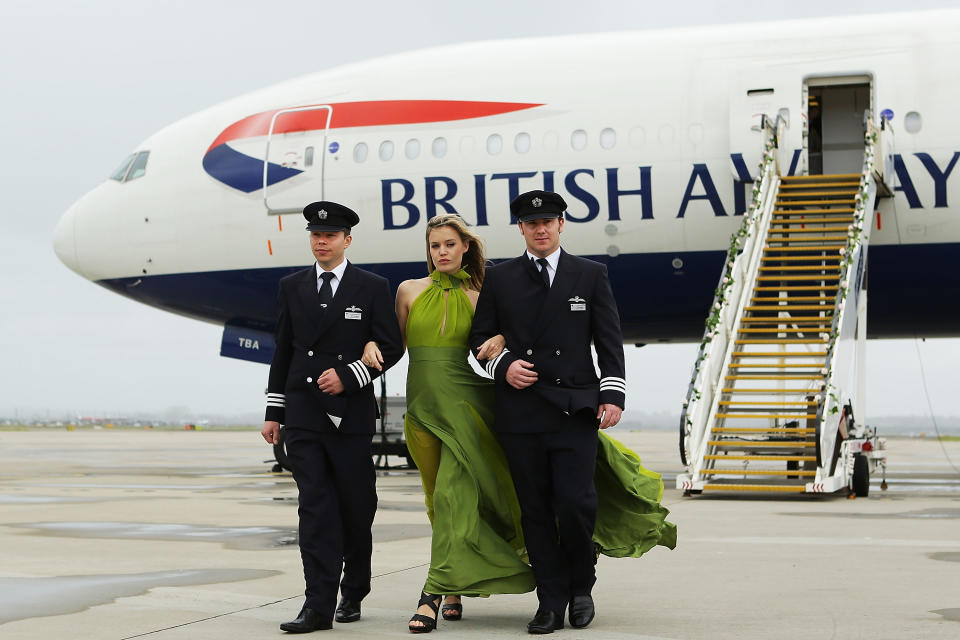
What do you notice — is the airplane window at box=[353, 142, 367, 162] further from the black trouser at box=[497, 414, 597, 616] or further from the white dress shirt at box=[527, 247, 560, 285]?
the black trouser at box=[497, 414, 597, 616]

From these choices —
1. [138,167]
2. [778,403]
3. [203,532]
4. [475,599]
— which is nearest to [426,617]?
[475,599]

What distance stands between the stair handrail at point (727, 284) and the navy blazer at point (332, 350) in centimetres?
698

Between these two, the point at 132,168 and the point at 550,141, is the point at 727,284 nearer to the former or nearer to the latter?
the point at 550,141

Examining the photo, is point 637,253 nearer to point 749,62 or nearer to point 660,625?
point 749,62

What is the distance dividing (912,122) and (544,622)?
11338mm

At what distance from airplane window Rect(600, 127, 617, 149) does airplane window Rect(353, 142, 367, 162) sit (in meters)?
3.24

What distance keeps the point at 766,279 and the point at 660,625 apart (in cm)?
939

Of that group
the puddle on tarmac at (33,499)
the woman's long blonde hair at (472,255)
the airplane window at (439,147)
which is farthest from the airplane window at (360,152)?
the woman's long blonde hair at (472,255)

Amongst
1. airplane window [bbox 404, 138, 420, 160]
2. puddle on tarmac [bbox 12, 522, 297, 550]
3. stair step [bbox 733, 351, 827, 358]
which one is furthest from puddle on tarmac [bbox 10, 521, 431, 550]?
airplane window [bbox 404, 138, 420, 160]

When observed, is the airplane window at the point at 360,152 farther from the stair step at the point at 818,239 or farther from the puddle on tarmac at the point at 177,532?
the puddle on tarmac at the point at 177,532

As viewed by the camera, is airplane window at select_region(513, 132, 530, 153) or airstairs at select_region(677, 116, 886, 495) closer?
airstairs at select_region(677, 116, 886, 495)

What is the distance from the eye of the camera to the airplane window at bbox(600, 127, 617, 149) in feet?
50.1

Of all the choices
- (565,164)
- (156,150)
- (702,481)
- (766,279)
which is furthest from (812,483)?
(156,150)

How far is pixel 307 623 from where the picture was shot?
501 cm
